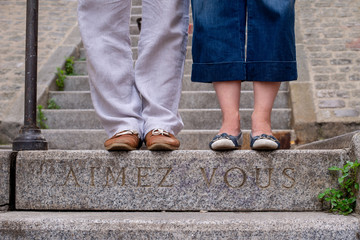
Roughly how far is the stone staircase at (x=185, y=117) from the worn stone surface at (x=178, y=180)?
1269mm

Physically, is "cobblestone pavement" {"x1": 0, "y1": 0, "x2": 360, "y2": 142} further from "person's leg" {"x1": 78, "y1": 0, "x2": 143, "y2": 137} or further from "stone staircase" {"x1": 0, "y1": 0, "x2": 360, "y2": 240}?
"person's leg" {"x1": 78, "y1": 0, "x2": 143, "y2": 137}

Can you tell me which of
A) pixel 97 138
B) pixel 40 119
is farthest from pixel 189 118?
pixel 40 119

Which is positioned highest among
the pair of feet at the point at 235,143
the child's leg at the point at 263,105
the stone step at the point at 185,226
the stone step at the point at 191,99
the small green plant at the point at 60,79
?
the small green plant at the point at 60,79

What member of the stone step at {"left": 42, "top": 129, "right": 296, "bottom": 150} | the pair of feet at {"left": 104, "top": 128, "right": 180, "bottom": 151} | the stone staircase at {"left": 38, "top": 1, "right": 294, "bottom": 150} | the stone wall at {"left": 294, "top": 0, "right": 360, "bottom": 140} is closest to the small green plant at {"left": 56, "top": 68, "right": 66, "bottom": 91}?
the stone staircase at {"left": 38, "top": 1, "right": 294, "bottom": 150}

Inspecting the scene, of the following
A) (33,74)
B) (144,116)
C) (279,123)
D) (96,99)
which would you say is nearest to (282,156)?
(144,116)

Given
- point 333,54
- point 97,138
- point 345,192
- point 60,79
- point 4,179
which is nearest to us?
point 345,192

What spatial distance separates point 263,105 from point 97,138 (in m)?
1.97

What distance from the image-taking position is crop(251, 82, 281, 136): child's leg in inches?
74.4

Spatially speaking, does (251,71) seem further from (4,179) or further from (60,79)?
(60,79)

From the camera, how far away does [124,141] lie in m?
1.87

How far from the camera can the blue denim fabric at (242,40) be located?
1.84m

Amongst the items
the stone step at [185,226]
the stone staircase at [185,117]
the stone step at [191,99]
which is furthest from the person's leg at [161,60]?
the stone step at [191,99]

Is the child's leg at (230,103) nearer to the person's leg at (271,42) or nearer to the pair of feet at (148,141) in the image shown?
the person's leg at (271,42)

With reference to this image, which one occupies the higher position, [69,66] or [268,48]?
[69,66]
